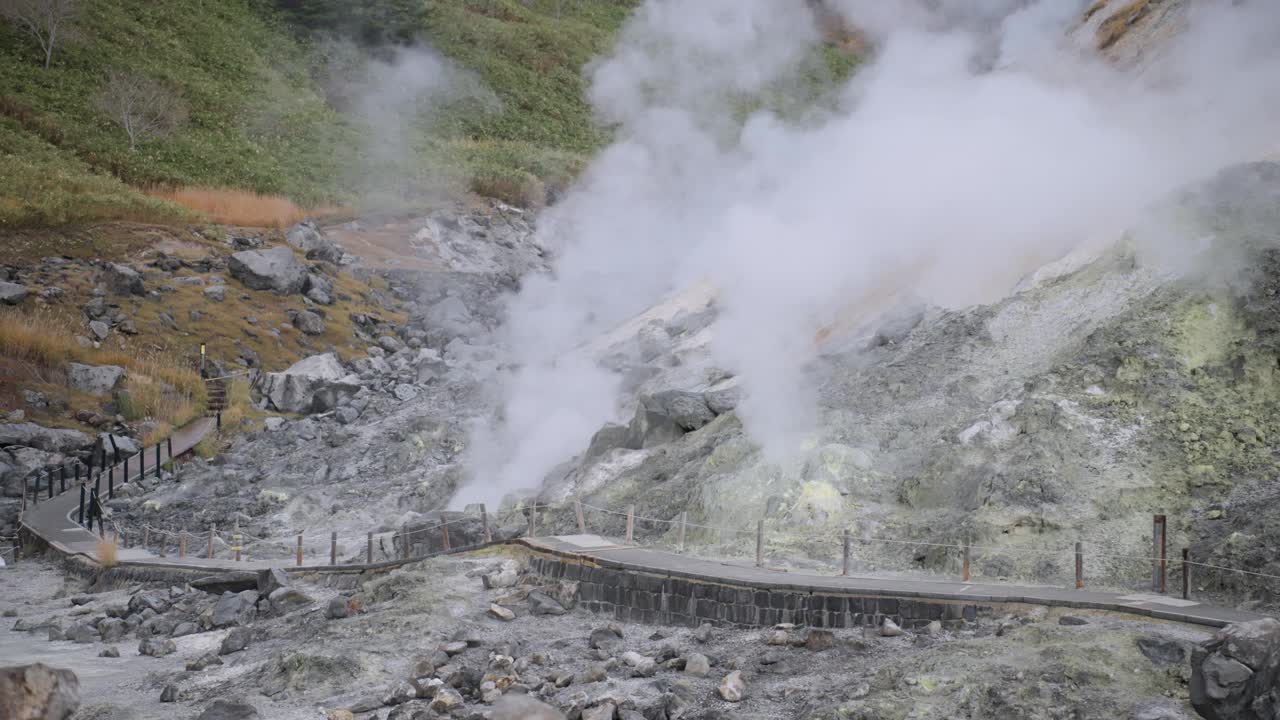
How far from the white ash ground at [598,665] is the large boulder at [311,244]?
29.5 m

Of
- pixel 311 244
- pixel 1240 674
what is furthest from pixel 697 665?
pixel 311 244

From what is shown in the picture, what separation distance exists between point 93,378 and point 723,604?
997 inches

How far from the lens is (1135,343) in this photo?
1386 centimetres

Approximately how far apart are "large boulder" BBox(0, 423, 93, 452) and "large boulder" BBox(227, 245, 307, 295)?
11761mm

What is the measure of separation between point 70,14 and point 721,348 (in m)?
50.1

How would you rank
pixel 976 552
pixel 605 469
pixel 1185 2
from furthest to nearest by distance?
pixel 1185 2 < pixel 605 469 < pixel 976 552

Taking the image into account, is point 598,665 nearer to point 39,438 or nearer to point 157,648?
point 157,648

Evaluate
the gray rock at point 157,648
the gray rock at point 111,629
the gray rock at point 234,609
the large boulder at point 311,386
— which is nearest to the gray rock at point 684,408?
the gray rock at point 234,609

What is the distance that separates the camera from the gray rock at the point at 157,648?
47.4ft

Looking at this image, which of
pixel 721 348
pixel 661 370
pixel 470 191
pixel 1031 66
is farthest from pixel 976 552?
pixel 470 191

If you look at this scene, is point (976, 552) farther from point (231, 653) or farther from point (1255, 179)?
point (231, 653)

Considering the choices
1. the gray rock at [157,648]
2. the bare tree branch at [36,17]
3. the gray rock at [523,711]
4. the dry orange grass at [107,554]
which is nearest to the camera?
the gray rock at [523,711]

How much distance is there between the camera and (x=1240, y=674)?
24.9 feet

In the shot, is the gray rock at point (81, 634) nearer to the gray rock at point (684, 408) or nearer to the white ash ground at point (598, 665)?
the white ash ground at point (598, 665)
